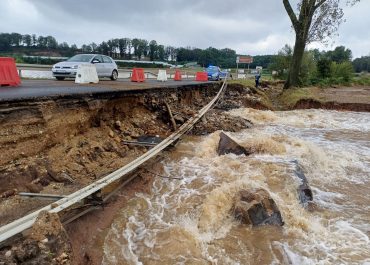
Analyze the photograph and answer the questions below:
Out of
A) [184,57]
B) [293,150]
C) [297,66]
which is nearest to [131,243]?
[293,150]

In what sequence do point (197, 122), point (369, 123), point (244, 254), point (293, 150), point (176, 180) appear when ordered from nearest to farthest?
point (244, 254), point (176, 180), point (293, 150), point (197, 122), point (369, 123)

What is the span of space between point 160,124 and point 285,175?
529 cm

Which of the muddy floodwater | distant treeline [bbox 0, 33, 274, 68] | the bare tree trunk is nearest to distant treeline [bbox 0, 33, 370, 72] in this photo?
distant treeline [bbox 0, 33, 274, 68]

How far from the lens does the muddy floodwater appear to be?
203 inches

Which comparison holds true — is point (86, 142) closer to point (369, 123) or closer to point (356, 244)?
point (356, 244)

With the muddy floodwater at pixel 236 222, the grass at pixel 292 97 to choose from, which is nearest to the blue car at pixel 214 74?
the grass at pixel 292 97

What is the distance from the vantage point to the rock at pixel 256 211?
5957 mm

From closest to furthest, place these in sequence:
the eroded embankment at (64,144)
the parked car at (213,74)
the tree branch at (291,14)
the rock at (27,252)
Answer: the rock at (27,252)
the eroded embankment at (64,144)
the tree branch at (291,14)
the parked car at (213,74)

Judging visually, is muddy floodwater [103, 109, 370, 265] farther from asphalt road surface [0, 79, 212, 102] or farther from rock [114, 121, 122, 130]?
asphalt road surface [0, 79, 212, 102]

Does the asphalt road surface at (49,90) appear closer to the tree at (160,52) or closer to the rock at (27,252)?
the rock at (27,252)

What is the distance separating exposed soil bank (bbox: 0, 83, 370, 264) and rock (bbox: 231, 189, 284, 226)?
211cm

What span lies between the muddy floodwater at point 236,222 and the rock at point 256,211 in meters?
0.14

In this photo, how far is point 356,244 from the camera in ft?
18.3

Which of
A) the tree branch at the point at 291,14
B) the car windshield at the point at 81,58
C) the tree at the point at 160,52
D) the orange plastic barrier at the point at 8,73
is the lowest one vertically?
the orange plastic barrier at the point at 8,73
